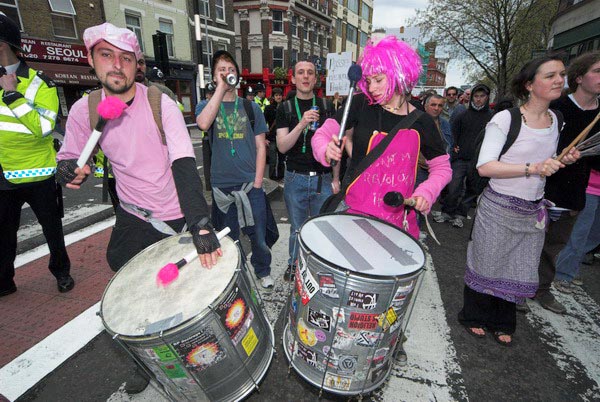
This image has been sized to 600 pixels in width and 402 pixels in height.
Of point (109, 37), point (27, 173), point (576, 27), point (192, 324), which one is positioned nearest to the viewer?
point (192, 324)

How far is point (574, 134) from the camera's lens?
9.07ft

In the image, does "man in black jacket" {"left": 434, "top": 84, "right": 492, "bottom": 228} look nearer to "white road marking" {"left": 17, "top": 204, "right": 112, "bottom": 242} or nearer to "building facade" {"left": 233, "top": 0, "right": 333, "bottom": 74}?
"white road marking" {"left": 17, "top": 204, "right": 112, "bottom": 242}

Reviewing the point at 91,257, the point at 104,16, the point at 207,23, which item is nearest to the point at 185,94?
the point at 207,23

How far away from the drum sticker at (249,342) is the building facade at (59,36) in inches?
653

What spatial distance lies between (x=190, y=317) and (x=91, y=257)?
3.38 metres

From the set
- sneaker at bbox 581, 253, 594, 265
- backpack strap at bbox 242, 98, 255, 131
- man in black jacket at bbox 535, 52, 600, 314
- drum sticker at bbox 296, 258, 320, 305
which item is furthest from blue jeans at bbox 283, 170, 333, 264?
sneaker at bbox 581, 253, 594, 265

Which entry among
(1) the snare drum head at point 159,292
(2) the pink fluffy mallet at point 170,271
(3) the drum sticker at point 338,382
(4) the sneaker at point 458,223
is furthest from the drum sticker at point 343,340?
(4) the sneaker at point 458,223

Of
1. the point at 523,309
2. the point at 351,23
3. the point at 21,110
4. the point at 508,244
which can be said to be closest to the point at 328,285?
the point at 508,244

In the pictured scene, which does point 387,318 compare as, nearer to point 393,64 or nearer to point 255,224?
point 393,64

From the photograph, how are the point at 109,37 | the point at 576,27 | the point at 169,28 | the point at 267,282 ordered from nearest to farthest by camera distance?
the point at 109,37 → the point at 267,282 → the point at 576,27 → the point at 169,28

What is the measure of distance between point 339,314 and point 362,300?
15 centimetres

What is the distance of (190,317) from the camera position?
1.36m

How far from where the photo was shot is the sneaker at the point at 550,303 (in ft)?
10.2

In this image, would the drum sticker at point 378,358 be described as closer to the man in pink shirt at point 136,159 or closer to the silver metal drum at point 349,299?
the silver metal drum at point 349,299
